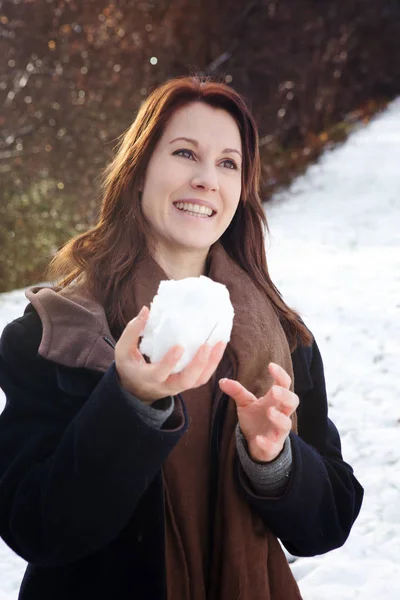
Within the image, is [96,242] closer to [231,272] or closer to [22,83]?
[231,272]

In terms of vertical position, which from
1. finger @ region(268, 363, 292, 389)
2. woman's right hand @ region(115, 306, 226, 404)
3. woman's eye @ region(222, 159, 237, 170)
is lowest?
finger @ region(268, 363, 292, 389)

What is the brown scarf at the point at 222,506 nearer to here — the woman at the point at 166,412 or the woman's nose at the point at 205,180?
the woman at the point at 166,412

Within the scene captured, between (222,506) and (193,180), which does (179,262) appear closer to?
(193,180)

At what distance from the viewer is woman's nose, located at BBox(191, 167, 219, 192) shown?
1752 mm

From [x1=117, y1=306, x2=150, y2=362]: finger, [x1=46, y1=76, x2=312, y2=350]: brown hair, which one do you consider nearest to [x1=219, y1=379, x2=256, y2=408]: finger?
[x1=117, y1=306, x2=150, y2=362]: finger

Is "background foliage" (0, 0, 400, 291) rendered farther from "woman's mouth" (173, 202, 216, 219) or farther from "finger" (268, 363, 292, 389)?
"finger" (268, 363, 292, 389)

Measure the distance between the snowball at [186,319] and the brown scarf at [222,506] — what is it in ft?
1.14

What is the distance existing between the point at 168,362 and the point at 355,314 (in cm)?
573

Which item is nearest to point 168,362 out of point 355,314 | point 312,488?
point 312,488

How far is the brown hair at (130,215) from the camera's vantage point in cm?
177

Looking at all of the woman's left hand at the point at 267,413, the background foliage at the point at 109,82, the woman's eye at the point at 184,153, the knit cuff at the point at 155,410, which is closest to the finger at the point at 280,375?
the woman's left hand at the point at 267,413

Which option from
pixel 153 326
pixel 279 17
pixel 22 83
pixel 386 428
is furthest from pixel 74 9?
pixel 153 326

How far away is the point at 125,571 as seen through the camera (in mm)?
1571

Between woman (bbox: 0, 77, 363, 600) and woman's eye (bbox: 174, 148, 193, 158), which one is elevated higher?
woman's eye (bbox: 174, 148, 193, 158)
